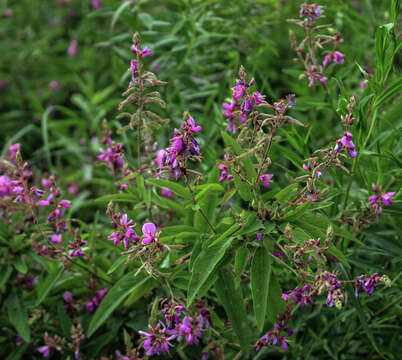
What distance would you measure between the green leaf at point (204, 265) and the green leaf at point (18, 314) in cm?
82

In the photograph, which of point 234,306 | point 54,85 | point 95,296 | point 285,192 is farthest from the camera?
point 54,85

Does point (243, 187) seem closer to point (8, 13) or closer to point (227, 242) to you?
point (227, 242)

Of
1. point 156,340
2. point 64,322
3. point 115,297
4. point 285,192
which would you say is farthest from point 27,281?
point 285,192

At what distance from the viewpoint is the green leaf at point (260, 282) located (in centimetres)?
144

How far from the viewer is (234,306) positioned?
5.34 ft

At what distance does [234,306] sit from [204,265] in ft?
0.85

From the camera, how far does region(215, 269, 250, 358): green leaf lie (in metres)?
1.60

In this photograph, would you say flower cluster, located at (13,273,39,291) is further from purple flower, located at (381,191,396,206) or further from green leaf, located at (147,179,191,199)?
purple flower, located at (381,191,396,206)

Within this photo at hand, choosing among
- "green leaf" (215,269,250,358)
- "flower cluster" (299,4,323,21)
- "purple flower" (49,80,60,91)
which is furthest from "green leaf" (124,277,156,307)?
"purple flower" (49,80,60,91)

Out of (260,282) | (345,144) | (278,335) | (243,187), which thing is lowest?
(278,335)

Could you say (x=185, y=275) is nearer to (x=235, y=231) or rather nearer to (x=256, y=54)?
(x=235, y=231)

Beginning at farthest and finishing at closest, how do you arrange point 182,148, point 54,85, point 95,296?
point 54,85 → point 95,296 → point 182,148

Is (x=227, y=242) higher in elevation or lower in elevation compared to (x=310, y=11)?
lower

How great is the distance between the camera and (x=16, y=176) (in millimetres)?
1942
